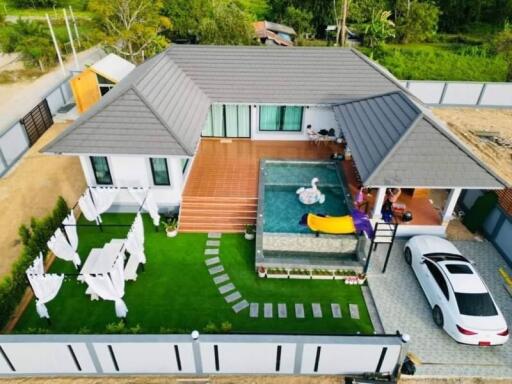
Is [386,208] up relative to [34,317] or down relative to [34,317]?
up

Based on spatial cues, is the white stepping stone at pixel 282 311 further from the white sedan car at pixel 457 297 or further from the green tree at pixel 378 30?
the green tree at pixel 378 30

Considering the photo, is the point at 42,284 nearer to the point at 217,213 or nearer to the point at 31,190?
the point at 217,213

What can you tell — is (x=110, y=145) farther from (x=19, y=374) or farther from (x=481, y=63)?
(x=481, y=63)

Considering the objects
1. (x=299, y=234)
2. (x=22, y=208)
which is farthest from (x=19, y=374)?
(x=299, y=234)

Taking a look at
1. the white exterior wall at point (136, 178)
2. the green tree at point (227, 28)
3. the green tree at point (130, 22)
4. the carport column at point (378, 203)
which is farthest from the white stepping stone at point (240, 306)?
the green tree at point (130, 22)

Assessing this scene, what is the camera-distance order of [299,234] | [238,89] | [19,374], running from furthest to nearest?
[238,89] < [299,234] < [19,374]

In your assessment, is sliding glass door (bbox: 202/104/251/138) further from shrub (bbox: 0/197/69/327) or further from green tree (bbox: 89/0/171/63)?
green tree (bbox: 89/0/171/63)

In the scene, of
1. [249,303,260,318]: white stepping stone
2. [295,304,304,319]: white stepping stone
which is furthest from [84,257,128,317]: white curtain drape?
[295,304,304,319]: white stepping stone
